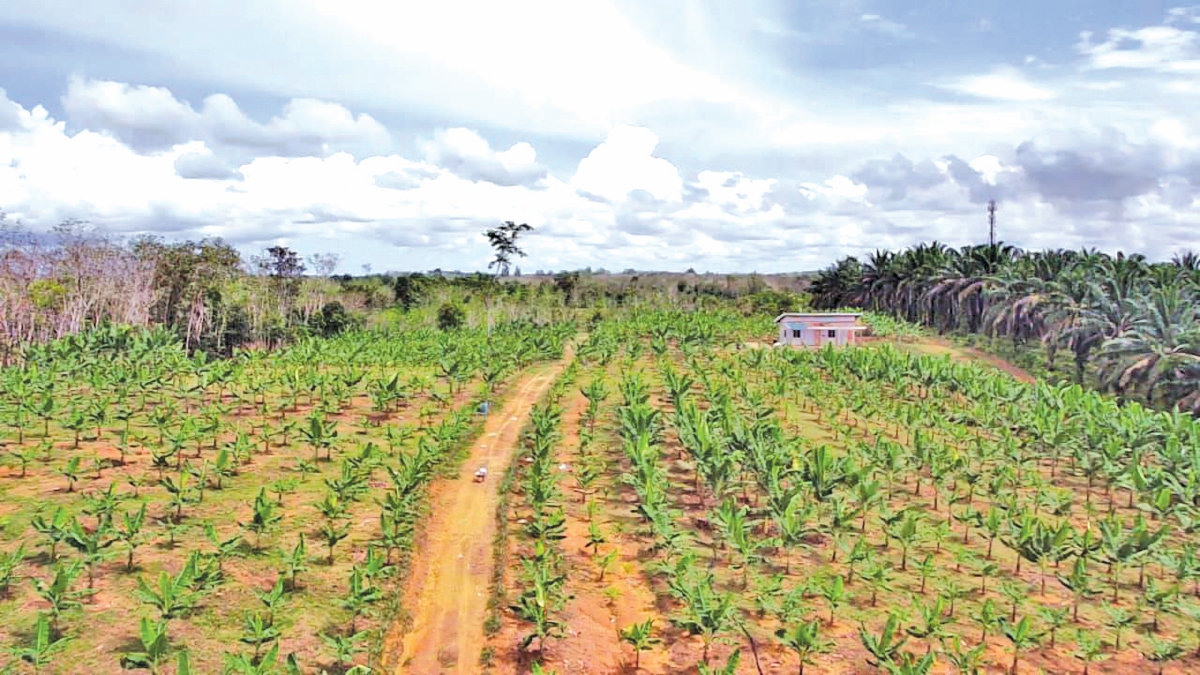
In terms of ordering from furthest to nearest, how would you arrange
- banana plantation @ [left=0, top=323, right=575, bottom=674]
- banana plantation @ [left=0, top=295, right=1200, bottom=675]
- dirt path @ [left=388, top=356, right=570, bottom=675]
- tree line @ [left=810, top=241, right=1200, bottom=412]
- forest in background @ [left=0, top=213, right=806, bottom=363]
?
forest in background @ [left=0, top=213, right=806, bottom=363], tree line @ [left=810, top=241, right=1200, bottom=412], dirt path @ [left=388, top=356, right=570, bottom=675], banana plantation @ [left=0, top=295, right=1200, bottom=675], banana plantation @ [left=0, top=323, right=575, bottom=674]

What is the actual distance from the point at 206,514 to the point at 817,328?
36.8 m

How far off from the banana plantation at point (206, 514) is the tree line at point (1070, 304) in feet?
77.8

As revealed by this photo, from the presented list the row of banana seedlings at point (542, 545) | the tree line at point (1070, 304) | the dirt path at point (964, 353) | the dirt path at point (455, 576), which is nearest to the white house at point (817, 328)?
the dirt path at point (964, 353)

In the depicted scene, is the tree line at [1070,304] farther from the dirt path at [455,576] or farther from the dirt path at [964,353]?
the dirt path at [455,576]

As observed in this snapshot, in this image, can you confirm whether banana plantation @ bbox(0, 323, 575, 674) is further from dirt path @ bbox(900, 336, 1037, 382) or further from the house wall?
dirt path @ bbox(900, 336, 1037, 382)

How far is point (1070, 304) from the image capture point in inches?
1444

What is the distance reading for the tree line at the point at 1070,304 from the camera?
28.3 meters

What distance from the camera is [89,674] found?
28.8 ft

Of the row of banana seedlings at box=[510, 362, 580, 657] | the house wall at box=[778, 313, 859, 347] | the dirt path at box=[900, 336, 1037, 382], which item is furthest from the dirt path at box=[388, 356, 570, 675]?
the dirt path at box=[900, 336, 1037, 382]

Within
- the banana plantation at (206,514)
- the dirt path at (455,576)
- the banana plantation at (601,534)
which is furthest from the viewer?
the dirt path at (455,576)

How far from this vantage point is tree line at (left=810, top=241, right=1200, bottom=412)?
93.0 ft

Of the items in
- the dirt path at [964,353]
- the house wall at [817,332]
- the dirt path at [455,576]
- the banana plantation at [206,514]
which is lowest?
the dirt path at [455,576]

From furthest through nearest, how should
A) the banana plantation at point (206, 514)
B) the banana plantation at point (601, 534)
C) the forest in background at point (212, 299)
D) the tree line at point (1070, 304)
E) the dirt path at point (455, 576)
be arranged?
the forest in background at point (212, 299), the tree line at point (1070, 304), the dirt path at point (455, 576), the banana plantation at point (601, 534), the banana plantation at point (206, 514)

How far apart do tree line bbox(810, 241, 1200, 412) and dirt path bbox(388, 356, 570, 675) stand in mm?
23166
